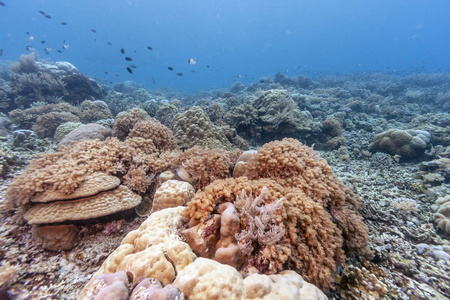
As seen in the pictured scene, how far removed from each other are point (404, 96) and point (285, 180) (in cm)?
2351

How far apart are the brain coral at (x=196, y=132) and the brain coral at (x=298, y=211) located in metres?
3.36

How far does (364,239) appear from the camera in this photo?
3125 millimetres

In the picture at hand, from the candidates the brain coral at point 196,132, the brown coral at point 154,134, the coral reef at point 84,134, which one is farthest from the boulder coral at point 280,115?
the coral reef at point 84,134

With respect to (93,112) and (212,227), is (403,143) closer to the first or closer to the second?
(212,227)

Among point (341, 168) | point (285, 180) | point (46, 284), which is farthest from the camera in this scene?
point (341, 168)

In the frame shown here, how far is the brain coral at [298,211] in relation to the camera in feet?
7.99

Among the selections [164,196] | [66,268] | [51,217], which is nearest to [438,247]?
[164,196]

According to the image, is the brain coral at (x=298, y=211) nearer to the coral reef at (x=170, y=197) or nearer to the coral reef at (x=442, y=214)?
the coral reef at (x=170, y=197)

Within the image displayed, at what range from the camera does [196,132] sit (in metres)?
6.98

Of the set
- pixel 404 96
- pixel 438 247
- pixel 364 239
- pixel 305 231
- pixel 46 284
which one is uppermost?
pixel 404 96

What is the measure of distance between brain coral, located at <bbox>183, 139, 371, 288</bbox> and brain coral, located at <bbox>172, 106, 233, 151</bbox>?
3.36 m

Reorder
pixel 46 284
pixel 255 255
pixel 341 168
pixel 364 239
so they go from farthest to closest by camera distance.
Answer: pixel 341 168
pixel 364 239
pixel 46 284
pixel 255 255

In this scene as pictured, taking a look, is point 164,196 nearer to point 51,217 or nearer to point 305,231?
point 51,217

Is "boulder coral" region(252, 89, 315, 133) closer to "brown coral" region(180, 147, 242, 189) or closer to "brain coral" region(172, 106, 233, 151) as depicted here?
"brain coral" region(172, 106, 233, 151)
